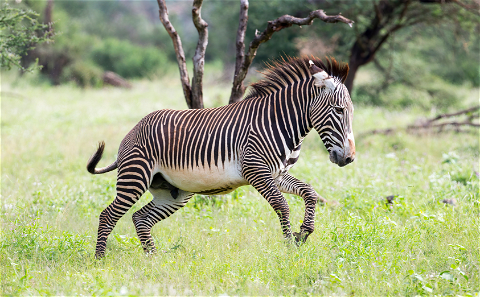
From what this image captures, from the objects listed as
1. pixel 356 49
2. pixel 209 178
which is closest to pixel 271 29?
pixel 209 178

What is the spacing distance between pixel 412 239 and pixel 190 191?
261 cm

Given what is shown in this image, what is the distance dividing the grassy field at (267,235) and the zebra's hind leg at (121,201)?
0.19 metres

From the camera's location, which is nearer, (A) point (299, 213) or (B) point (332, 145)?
(B) point (332, 145)

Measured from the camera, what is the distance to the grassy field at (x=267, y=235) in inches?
161

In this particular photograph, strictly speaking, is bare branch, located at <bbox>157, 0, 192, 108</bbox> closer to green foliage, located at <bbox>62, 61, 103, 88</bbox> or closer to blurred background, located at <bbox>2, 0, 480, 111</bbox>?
blurred background, located at <bbox>2, 0, 480, 111</bbox>

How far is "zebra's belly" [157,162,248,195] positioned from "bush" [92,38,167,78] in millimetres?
26667

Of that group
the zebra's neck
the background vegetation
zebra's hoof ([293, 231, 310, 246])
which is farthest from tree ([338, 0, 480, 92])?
zebra's hoof ([293, 231, 310, 246])

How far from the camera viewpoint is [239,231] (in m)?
5.71

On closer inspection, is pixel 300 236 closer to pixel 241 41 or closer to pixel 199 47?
pixel 241 41

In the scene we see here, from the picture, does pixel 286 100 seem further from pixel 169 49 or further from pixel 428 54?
pixel 169 49

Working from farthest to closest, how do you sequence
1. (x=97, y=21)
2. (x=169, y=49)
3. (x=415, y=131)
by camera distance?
1. (x=97, y=21)
2. (x=169, y=49)
3. (x=415, y=131)

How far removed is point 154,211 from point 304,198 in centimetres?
191

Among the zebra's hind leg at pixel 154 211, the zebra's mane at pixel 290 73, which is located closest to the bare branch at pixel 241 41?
the zebra's mane at pixel 290 73

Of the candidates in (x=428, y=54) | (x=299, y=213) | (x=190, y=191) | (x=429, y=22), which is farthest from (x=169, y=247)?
(x=428, y=54)
